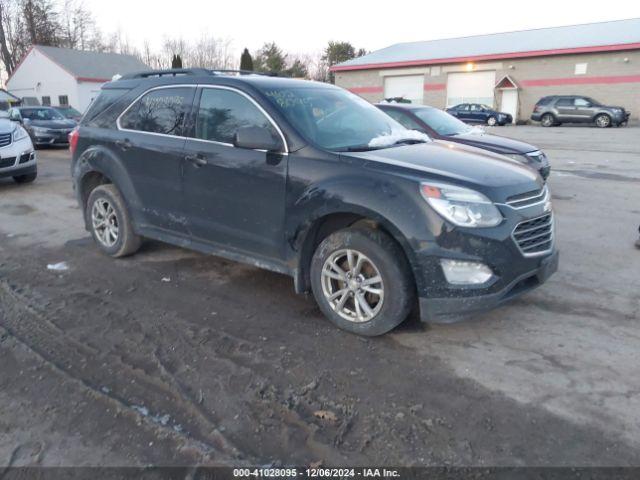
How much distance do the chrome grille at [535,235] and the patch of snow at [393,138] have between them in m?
1.36

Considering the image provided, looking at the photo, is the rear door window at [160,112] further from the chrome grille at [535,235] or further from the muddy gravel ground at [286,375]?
the chrome grille at [535,235]

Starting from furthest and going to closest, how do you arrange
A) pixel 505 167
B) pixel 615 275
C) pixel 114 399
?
pixel 615 275
pixel 505 167
pixel 114 399

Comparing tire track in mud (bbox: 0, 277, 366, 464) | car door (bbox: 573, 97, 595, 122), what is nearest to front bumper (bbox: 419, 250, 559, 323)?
tire track in mud (bbox: 0, 277, 366, 464)

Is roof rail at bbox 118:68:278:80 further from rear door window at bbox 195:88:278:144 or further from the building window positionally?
the building window

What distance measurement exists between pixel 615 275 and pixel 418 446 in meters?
3.53

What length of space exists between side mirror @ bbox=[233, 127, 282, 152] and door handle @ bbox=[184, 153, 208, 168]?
0.57m

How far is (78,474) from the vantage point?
2.58 m

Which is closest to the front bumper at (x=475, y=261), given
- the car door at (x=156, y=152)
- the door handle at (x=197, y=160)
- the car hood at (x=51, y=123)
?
the door handle at (x=197, y=160)

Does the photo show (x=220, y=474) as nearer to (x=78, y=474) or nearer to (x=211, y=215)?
(x=78, y=474)

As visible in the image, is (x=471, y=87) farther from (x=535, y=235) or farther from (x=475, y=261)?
(x=475, y=261)

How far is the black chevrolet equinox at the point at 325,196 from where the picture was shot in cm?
362

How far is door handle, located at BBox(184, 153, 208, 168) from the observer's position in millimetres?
4691

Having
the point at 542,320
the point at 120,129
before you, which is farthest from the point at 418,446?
the point at 120,129

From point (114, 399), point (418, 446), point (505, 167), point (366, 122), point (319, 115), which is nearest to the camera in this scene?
point (418, 446)
